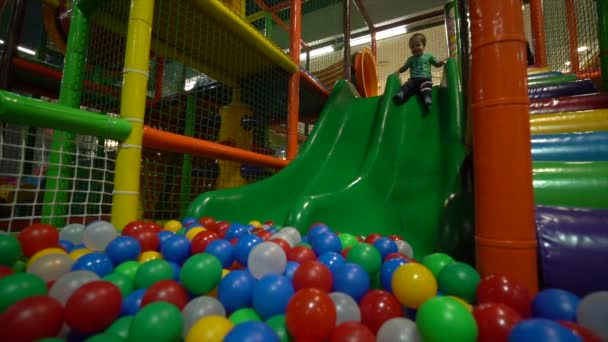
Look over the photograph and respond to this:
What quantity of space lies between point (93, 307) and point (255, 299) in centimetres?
34

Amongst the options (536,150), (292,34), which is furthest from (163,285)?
(292,34)

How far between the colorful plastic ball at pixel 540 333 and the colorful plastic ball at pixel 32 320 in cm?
85

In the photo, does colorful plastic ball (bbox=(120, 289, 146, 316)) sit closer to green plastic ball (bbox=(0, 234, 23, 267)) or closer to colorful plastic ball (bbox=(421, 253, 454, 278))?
green plastic ball (bbox=(0, 234, 23, 267))

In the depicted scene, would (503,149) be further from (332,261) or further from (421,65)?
(421,65)

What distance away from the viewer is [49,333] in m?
0.59

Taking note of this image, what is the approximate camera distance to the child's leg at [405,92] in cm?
219

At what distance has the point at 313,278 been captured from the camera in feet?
2.75

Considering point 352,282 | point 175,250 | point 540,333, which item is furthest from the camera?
point 175,250

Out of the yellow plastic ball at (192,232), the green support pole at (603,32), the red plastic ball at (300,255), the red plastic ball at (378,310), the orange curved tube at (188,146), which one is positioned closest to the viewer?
the red plastic ball at (378,310)

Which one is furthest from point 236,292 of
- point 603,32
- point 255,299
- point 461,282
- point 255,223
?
point 603,32

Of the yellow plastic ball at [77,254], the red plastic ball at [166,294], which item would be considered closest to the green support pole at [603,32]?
the red plastic ball at [166,294]

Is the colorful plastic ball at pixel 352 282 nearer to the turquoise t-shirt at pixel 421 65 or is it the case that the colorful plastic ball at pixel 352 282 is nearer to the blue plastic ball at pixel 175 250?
the blue plastic ball at pixel 175 250

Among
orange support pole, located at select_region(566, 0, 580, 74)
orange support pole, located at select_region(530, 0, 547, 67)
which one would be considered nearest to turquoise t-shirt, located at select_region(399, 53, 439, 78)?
orange support pole, located at select_region(530, 0, 547, 67)

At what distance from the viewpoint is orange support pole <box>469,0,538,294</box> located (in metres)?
0.80
